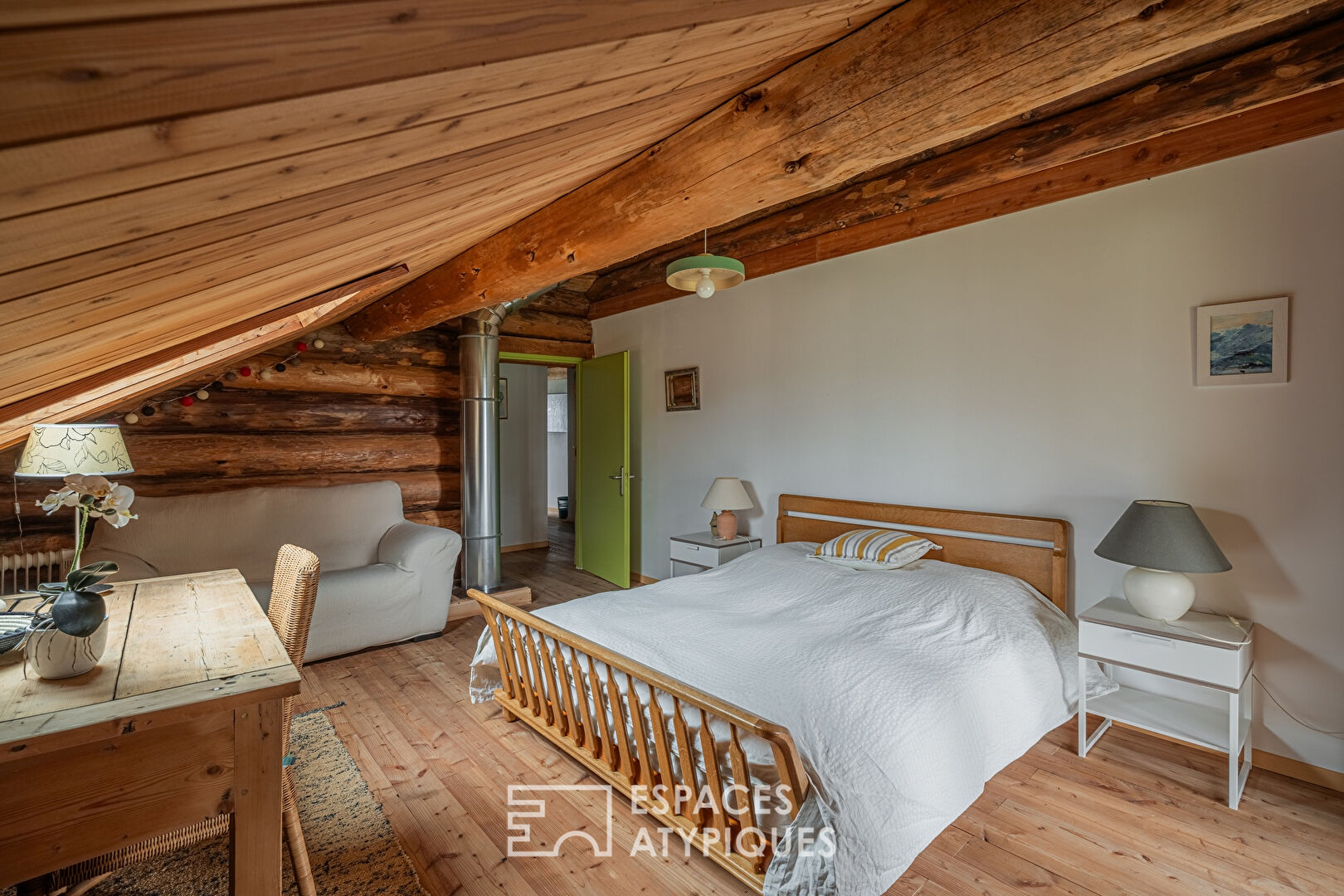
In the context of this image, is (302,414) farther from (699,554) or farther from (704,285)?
(704,285)

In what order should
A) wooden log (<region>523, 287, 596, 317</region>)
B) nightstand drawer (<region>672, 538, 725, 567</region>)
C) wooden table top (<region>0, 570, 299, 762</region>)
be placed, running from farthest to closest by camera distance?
wooden log (<region>523, 287, 596, 317</region>) < nightstand drawer (<region>672, 538, 725, 567</region>) < wooden table top (<region>0, 570, 299, 762</region>)

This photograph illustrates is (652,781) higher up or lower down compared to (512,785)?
higher up

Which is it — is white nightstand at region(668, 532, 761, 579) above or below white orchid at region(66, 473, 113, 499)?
below

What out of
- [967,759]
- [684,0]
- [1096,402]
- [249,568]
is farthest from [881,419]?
[249,568]

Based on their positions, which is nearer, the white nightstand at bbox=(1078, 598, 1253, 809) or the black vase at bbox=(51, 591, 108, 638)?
the black vase at bbox=(51, 591, 108, 638)

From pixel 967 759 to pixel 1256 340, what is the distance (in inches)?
79.8

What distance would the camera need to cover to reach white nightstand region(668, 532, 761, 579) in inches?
159

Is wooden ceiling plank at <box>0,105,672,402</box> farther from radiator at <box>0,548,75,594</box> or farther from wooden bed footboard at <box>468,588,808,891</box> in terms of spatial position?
radiator at <box>0,548,75,594</box>

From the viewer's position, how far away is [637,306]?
5168 millimetres

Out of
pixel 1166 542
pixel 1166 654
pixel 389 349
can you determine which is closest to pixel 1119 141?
pixel 1166 542

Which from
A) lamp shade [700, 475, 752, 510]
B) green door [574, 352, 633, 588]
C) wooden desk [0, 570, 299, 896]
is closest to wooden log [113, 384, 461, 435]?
green door [574, 352, 633, 588]

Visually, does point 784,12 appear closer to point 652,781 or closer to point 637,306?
point 652,781

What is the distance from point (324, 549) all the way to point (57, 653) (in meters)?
2.81

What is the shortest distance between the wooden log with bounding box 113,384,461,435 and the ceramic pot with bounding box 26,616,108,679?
305cm
